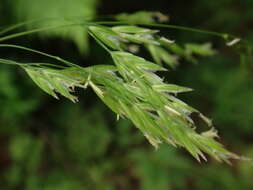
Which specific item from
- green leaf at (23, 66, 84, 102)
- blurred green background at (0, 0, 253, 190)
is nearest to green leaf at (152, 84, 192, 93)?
green leaf at (23, 66, 84, 102)

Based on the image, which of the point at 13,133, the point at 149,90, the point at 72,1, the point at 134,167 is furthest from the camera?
the point at 134,167

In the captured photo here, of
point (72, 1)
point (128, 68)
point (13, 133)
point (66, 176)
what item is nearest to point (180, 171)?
point (66, 176)

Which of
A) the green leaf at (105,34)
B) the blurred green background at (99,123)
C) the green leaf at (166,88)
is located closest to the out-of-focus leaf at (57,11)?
the blurred green background at (99,123)

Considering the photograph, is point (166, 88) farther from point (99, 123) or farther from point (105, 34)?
point (99, 123)

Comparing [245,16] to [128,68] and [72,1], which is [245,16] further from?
[128,68]

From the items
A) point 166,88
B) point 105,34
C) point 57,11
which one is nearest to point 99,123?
point 57,11

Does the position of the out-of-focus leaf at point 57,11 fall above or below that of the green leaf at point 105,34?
below

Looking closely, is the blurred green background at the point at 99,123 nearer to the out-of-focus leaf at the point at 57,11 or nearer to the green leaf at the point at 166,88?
the out-of-focus leaf at the point at 57,11

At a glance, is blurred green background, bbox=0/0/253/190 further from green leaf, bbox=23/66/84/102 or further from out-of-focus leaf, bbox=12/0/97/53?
green leaf, bbox=23/66/84/102
